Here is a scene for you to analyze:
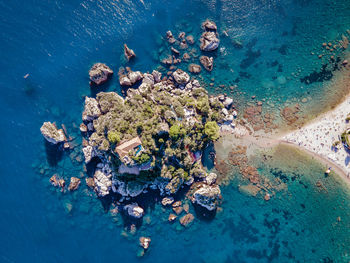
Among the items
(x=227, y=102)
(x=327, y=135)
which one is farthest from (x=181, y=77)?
(x=327, y=135)

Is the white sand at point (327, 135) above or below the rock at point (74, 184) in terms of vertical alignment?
above

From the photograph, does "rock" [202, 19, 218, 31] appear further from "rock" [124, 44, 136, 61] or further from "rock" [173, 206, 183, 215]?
"rock" [173, 206, 183, 215]

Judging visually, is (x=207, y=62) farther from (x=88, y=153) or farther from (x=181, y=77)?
(x=88, y=153)

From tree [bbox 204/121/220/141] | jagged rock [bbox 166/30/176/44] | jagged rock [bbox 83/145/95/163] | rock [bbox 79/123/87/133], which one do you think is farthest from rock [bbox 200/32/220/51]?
jagged rock [bbox 83/145/95/163]

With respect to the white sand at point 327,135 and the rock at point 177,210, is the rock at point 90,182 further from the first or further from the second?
the white sand at point 327,135

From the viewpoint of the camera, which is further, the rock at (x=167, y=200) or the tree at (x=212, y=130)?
→ the rock at (x=167, y=200)

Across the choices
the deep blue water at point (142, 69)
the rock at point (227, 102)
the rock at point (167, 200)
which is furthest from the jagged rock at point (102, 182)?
the rock at point (227, 102)
